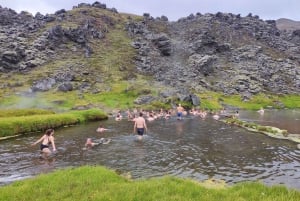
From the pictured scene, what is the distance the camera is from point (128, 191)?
1714 cm

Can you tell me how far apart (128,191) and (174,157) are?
18.4m

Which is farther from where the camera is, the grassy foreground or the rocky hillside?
the rocky hillside

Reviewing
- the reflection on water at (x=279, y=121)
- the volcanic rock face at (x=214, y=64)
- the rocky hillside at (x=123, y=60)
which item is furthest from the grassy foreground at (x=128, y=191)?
the volcanic rock face at (x=214, y=64)

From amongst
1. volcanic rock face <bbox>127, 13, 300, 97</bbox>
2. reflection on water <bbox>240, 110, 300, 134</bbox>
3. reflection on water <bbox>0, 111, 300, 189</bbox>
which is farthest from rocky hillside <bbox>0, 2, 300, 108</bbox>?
reflection on water <bbox>0, 111, 300, 189</bbox>

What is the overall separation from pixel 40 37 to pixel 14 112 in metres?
103

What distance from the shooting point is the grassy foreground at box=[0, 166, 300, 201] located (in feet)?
54.0

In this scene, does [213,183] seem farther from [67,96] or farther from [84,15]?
[84,15]

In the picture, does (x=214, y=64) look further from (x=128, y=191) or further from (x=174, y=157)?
(x=128, y=191)

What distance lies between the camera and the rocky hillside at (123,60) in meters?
129

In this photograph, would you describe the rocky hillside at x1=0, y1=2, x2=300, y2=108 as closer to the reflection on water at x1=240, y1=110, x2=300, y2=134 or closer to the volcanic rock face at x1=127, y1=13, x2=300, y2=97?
the volcanic rock face at x1=127, y1=13, x2=300, y2=97

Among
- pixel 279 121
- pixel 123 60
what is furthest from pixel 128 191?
pixel 123 60

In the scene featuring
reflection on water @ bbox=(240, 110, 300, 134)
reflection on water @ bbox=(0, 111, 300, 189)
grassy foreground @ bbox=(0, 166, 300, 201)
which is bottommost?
reflection on water @ bbox=(240, 110, 300, 134)

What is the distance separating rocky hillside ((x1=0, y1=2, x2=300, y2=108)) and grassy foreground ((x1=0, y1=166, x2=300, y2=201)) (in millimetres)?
88408

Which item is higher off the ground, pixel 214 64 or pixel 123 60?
pixel 123 60
